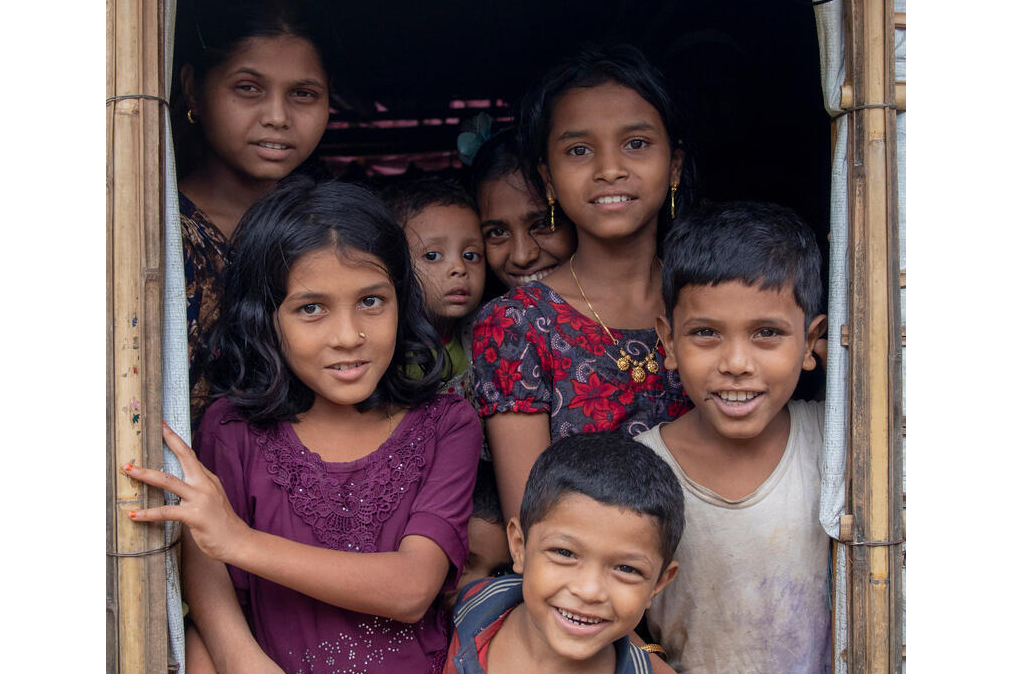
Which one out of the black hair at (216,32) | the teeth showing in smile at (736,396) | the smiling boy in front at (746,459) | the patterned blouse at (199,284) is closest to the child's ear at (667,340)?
the smiling boy in front at (746,459)

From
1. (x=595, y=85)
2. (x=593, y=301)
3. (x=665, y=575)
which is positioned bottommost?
(x=665, y=575)

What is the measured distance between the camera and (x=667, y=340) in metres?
2.25

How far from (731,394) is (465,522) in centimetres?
65

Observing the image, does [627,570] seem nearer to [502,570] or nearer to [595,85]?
[502,570]

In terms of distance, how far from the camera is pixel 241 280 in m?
2.13

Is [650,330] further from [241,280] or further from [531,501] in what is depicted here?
[241,280]

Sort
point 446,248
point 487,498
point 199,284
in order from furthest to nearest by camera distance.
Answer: point 446,248, point 487,498, point 199,284

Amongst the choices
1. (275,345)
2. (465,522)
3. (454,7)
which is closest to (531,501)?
(465,522)

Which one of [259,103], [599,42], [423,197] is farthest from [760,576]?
[259,103]

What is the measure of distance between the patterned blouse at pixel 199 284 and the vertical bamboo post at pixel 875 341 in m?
1.46

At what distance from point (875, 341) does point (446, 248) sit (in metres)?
1.28

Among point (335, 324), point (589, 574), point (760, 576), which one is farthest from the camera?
point (760, 576)

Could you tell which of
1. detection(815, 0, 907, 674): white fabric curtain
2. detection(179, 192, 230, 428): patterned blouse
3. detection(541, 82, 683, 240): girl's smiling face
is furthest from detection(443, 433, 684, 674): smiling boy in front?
detection(179, 192, 230, 428): patterned blouse

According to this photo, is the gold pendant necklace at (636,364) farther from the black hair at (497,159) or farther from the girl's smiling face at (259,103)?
the girl's smiling face at (259,103)
